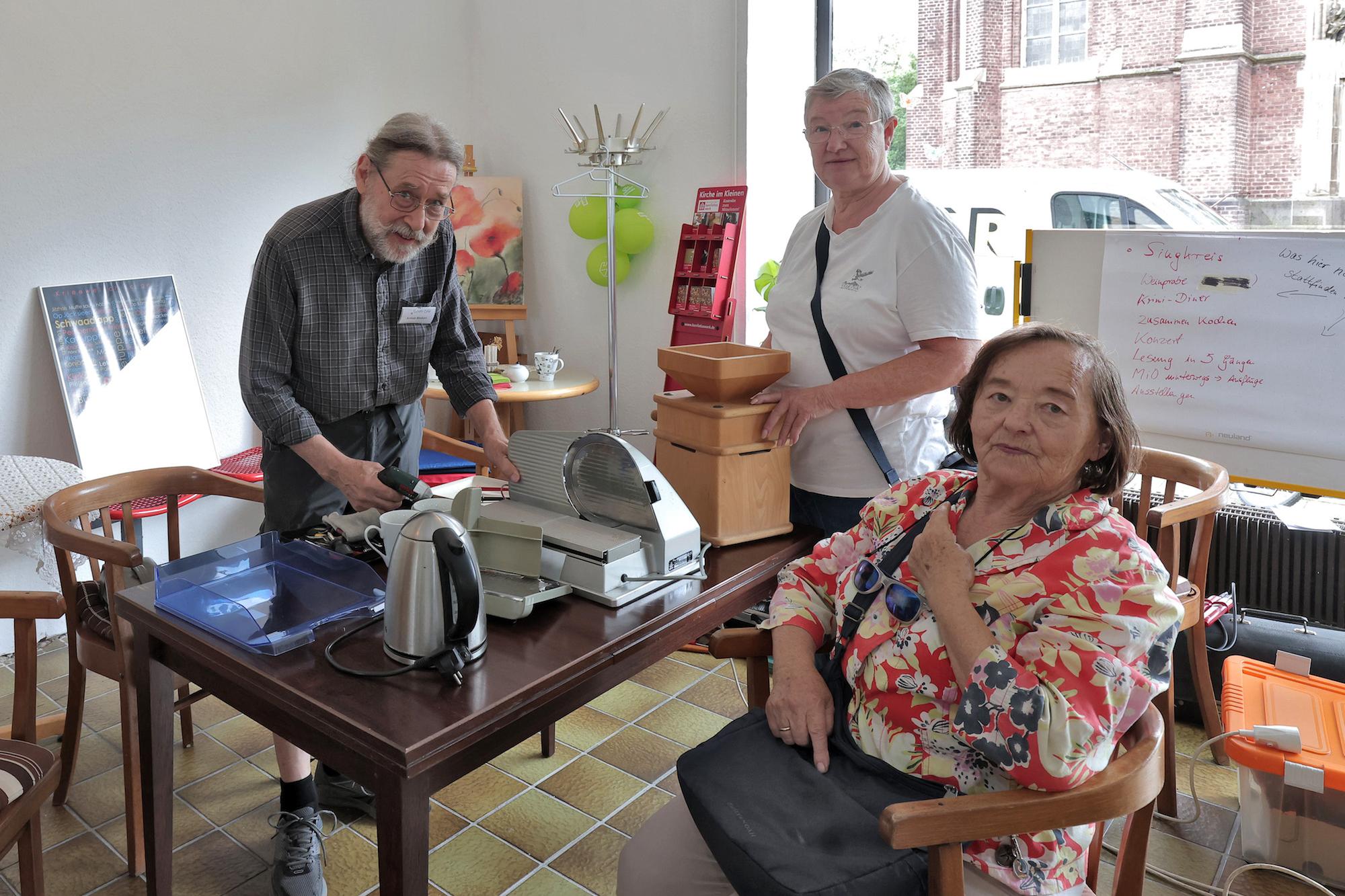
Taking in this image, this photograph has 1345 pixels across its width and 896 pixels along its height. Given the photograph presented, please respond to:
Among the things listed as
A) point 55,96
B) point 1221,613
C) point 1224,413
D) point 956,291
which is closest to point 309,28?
point 55,96

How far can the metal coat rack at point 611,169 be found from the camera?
161 inches

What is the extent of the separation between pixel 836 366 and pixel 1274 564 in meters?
1.63

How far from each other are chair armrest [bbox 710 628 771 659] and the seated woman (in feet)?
0.18

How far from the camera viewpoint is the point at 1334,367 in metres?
2.49

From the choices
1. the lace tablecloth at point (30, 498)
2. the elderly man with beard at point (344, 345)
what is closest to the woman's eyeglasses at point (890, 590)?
the elderly man with beard at point (344, 345)

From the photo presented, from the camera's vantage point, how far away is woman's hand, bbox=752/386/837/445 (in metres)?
2.00

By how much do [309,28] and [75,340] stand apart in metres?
1.72

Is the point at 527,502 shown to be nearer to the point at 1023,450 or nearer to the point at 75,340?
the point at 1023,450

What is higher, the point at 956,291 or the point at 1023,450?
the point at 956,291

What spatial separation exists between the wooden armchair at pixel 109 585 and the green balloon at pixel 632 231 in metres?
2.25

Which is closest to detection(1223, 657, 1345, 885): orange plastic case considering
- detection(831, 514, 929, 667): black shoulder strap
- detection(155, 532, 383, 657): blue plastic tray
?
detection(831, 514, 929, 667): black shoulder strap

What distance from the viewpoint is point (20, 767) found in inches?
68.5

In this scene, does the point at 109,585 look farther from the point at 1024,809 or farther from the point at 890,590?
the point at 1024,809

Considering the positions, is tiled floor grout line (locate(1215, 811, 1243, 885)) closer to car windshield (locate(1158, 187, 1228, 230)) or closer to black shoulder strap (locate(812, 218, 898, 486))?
black shoulder strap (locate(812, 218, 898, 486))
